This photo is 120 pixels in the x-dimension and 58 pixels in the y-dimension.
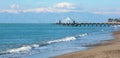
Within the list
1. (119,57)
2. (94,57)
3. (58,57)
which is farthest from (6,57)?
(119,57)

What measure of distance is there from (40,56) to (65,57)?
2.25 m

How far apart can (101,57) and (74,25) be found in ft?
474

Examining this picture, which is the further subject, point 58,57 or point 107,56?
point 58,57

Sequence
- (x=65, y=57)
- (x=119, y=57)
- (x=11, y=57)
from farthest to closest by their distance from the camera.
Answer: (x=11, y=57), (x=65, y=57), (x=119, y=57)

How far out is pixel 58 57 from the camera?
25625mm

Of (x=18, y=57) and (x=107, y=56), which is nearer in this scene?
(x=107, y=56)

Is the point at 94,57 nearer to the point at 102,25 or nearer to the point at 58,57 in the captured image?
the point at 58,57

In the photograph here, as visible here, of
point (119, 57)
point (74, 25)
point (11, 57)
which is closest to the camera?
point (119, 57)

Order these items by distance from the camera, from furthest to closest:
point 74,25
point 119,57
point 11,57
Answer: point 74,25 < point 11,57 < point 119,57

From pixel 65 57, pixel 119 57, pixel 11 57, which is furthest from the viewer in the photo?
pixel 11 57

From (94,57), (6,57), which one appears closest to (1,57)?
(6,57)

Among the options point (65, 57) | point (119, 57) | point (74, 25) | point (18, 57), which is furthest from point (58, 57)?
point (74, 25)

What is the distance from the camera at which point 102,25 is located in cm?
17112

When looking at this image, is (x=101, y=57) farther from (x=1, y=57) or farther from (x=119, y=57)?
(x=1, y=57)
